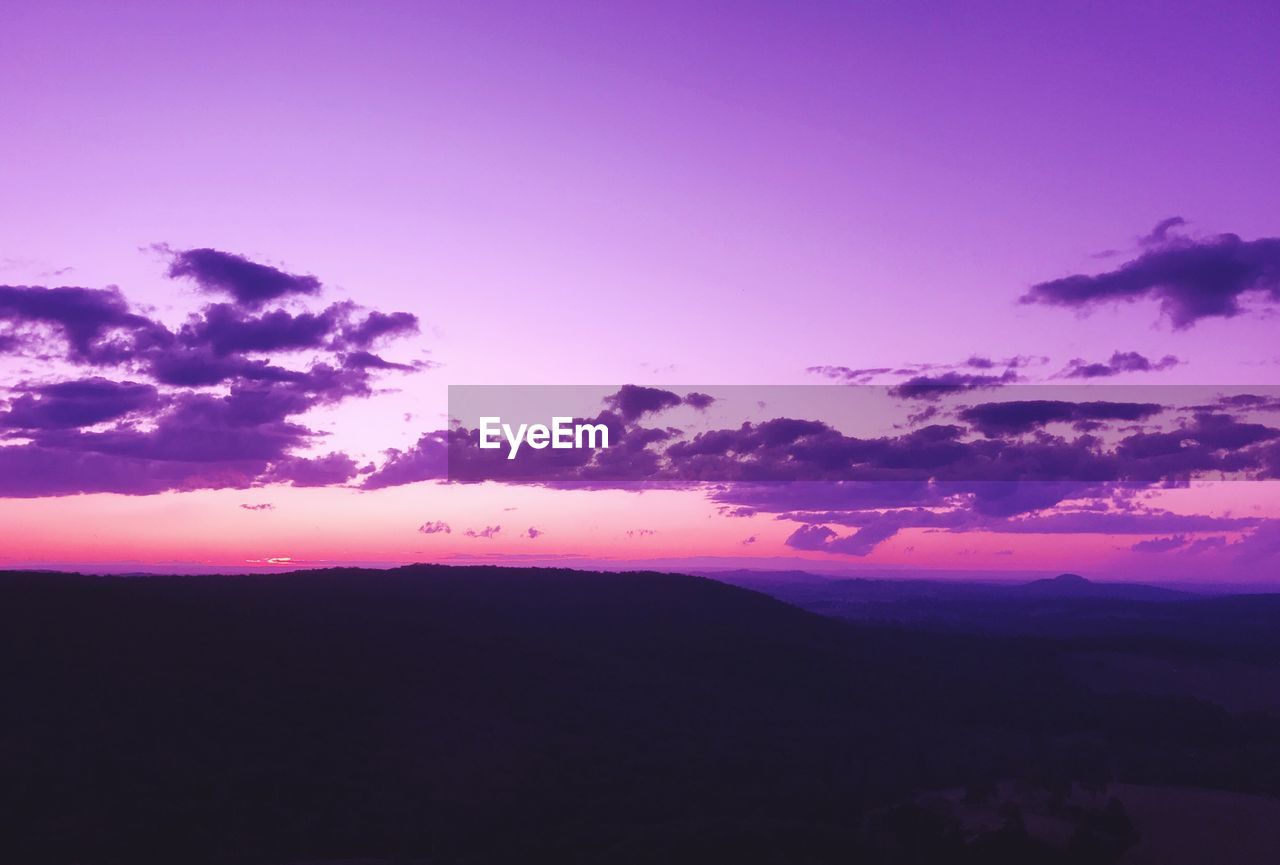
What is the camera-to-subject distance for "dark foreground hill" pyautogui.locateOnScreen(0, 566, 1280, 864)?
6088cm

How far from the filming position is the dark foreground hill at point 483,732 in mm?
60875

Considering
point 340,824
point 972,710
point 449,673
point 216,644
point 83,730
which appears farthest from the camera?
point 972,710

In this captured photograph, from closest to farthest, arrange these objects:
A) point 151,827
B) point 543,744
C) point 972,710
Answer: point 151,827 < point 543,744 < point 972,710

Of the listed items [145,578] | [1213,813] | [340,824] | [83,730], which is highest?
[145,578]

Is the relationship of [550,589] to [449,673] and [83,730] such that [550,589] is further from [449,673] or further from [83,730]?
[83,730]

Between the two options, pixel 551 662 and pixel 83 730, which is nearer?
pixel 83 730

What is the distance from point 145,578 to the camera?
359 feet

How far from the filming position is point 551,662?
111500mm

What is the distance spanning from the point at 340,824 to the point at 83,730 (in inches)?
800

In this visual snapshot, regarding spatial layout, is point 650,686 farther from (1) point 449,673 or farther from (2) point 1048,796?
(2) point 1048,796

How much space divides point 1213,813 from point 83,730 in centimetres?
8693

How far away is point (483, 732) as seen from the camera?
8438 centimetres

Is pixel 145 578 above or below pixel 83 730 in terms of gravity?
above

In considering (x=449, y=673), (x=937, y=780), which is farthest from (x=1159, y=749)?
(x=449, y=673)
